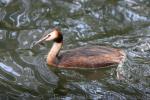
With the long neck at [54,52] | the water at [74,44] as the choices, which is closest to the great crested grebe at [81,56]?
the long neck at [54,52]

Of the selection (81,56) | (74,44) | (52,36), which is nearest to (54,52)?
(52,36)

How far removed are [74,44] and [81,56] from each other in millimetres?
845

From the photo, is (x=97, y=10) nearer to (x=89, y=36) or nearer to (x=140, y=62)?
(x=89, y=36)

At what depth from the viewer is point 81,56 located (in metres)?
9.78

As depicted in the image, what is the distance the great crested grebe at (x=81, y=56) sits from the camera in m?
9.78

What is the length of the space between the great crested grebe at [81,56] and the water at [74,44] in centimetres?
12

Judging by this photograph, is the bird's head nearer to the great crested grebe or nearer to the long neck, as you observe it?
the great crested grebe

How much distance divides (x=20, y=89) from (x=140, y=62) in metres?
2.25

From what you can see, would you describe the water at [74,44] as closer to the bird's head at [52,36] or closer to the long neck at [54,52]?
the long neck at [54,52]

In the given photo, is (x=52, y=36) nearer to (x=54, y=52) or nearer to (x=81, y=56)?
(x=54, y=52)

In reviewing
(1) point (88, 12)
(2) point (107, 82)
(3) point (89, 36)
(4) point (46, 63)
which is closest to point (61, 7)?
(1) point (88, 12)

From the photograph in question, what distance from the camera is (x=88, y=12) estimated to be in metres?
11.9

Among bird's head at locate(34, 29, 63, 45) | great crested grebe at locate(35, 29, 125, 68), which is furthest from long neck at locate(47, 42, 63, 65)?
bird's head at locate(34, 29, 63, 45)

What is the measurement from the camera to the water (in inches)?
351
